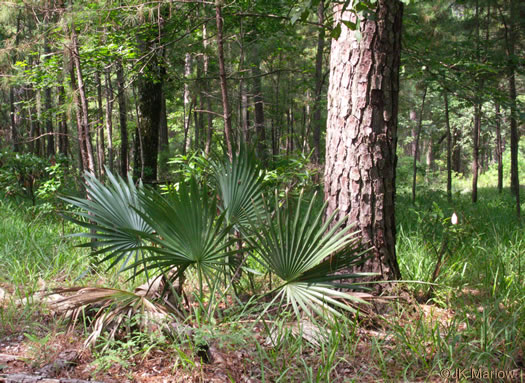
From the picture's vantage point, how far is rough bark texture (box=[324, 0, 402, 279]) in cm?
341

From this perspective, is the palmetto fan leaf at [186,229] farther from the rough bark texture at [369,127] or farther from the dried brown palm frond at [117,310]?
the rough bark texture at [369,127]

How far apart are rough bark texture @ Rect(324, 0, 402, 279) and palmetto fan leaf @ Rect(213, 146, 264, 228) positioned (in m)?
0.71

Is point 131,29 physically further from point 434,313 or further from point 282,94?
point 282,94

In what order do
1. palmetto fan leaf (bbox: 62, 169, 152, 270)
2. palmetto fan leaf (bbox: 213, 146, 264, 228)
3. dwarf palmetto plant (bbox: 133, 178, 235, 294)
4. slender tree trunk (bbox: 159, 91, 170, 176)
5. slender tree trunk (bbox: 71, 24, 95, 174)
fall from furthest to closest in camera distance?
slender tree trunk (bbox: 159, 91, 170, 176), slender tree trunk (bbox: 71, 24, 95, 174), palmetto fan leaf (bbox: 213, 146, 264, 228), palmetto fan leaf (bbox: 62, 169, 152, 270), dwarf palmetto plant (bbox: 133, 178, 235, 294)

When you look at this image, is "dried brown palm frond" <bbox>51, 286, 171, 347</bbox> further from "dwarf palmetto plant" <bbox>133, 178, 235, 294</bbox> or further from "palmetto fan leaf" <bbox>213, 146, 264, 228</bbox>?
"palmetto fan leaf" <bbox>213, 146, 264, 228</bbox>

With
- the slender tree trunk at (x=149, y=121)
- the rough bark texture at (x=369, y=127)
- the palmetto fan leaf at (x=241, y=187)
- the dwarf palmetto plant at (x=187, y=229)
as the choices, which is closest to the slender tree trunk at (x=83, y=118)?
the palmetto fan leaf at (x=241, y=187)

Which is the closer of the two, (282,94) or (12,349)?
(12,349)

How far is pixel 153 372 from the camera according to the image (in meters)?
2.81

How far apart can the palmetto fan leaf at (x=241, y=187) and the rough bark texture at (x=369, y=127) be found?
71 cm

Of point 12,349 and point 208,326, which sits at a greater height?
point 208,326

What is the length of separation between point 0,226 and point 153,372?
4258 mm

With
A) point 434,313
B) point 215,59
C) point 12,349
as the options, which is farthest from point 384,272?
point 215,59

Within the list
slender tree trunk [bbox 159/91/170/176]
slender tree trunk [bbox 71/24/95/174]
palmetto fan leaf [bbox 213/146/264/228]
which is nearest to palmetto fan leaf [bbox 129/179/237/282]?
palmetto fan leaf [bbox 213/146/264/228]

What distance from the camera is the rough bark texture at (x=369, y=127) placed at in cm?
341
